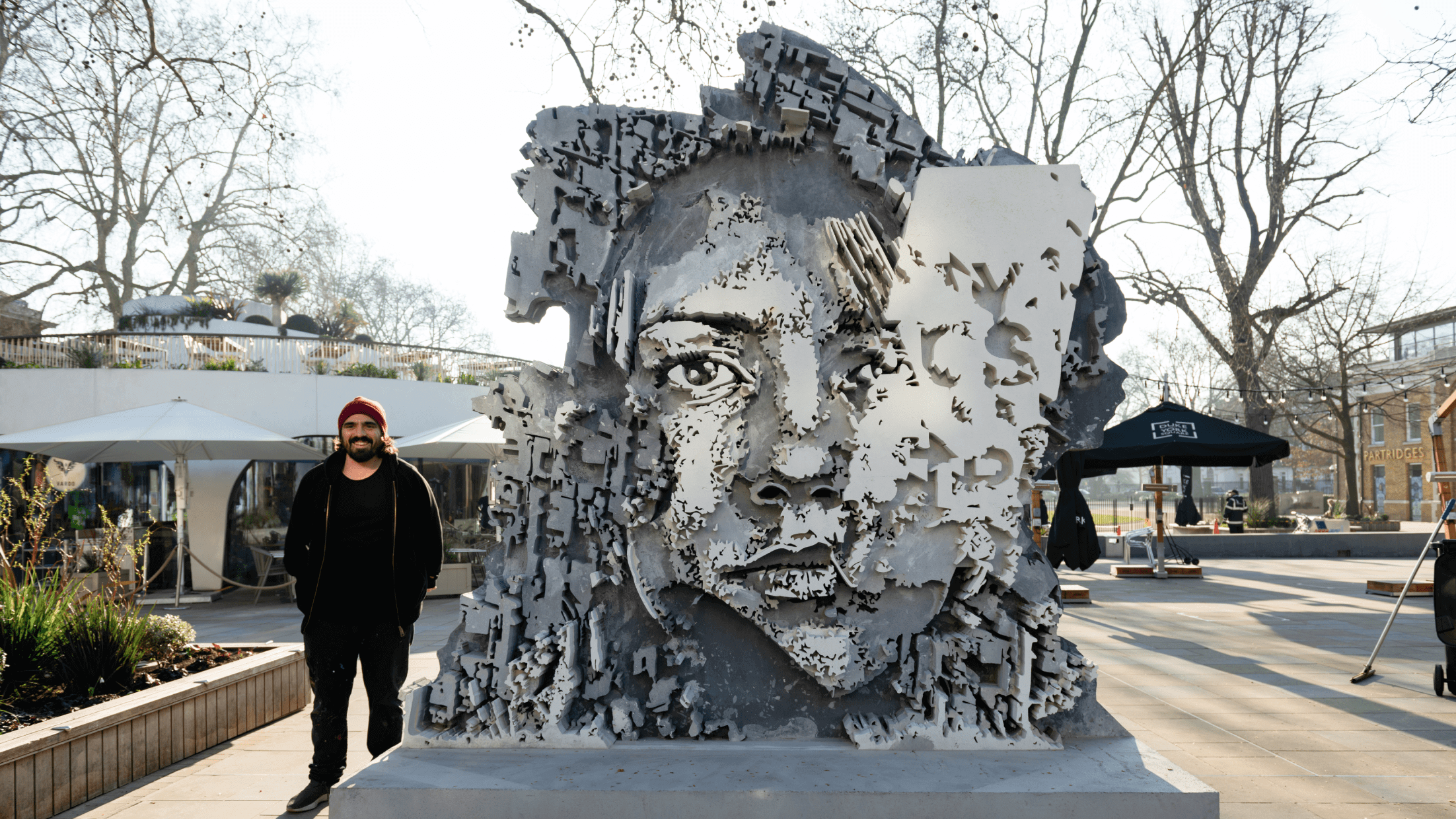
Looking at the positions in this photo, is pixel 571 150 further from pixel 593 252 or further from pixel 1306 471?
pixel 1306 471

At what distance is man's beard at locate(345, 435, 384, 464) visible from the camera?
3285 millimetres

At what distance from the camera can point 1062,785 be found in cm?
275

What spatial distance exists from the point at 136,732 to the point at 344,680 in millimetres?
1122

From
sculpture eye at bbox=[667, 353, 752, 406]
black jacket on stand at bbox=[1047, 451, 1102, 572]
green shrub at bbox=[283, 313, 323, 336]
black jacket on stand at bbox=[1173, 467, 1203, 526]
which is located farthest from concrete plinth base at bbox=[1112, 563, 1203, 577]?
green shrub at bbox=[283, 313, 323, 336]

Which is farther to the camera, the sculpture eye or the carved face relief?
the sculpture eye

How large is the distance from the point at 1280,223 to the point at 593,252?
18385 millimetres

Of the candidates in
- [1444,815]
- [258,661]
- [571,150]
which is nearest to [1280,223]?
[1444,815]

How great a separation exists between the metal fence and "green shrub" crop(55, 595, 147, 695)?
862cm

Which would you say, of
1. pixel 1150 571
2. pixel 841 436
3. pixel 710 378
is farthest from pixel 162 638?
pixel 1150 571

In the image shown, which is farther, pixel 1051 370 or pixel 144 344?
pixel 144 344

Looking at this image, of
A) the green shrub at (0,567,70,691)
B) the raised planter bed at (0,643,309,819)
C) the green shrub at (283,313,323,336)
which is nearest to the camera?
the raised planter bed at (0,643,309,819)

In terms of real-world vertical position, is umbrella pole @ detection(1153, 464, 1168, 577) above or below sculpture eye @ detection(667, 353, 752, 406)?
below

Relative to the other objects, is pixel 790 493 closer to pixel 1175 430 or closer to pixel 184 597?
pixel 1175 430

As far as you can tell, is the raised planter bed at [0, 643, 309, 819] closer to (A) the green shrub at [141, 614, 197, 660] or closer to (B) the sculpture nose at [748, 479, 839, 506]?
(A) the green shrub at [141, 614, 197, 660]
